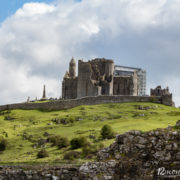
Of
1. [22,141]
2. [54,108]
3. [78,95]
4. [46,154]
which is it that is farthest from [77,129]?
[78,95]

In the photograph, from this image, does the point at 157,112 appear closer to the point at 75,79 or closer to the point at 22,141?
the point at 22,141

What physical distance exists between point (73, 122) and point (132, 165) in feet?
196

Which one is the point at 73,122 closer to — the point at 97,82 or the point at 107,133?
the point at 107,133

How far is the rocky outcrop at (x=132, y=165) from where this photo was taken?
13672 mm

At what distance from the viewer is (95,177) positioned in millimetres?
13820

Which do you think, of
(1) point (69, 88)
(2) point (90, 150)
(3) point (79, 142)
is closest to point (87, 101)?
(1) point (69, 88)

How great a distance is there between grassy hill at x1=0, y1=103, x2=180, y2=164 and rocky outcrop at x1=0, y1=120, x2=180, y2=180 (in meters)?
34.6

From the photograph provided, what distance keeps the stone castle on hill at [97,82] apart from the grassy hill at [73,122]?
70.0 ft

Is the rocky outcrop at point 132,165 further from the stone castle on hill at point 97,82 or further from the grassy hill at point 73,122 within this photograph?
the stone castle on hill at point 97,82

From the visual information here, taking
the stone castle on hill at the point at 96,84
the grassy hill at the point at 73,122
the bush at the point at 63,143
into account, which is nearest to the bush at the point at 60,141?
the bush at the point at 63,143

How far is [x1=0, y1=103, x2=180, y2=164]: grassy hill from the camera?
5612 cm

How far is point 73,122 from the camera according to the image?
73.2 m

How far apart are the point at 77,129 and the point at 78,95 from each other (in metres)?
43.6

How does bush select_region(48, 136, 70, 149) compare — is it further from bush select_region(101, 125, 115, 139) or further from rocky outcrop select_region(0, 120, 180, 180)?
rocky outcrop select_region(0, 120, 180, 180)
